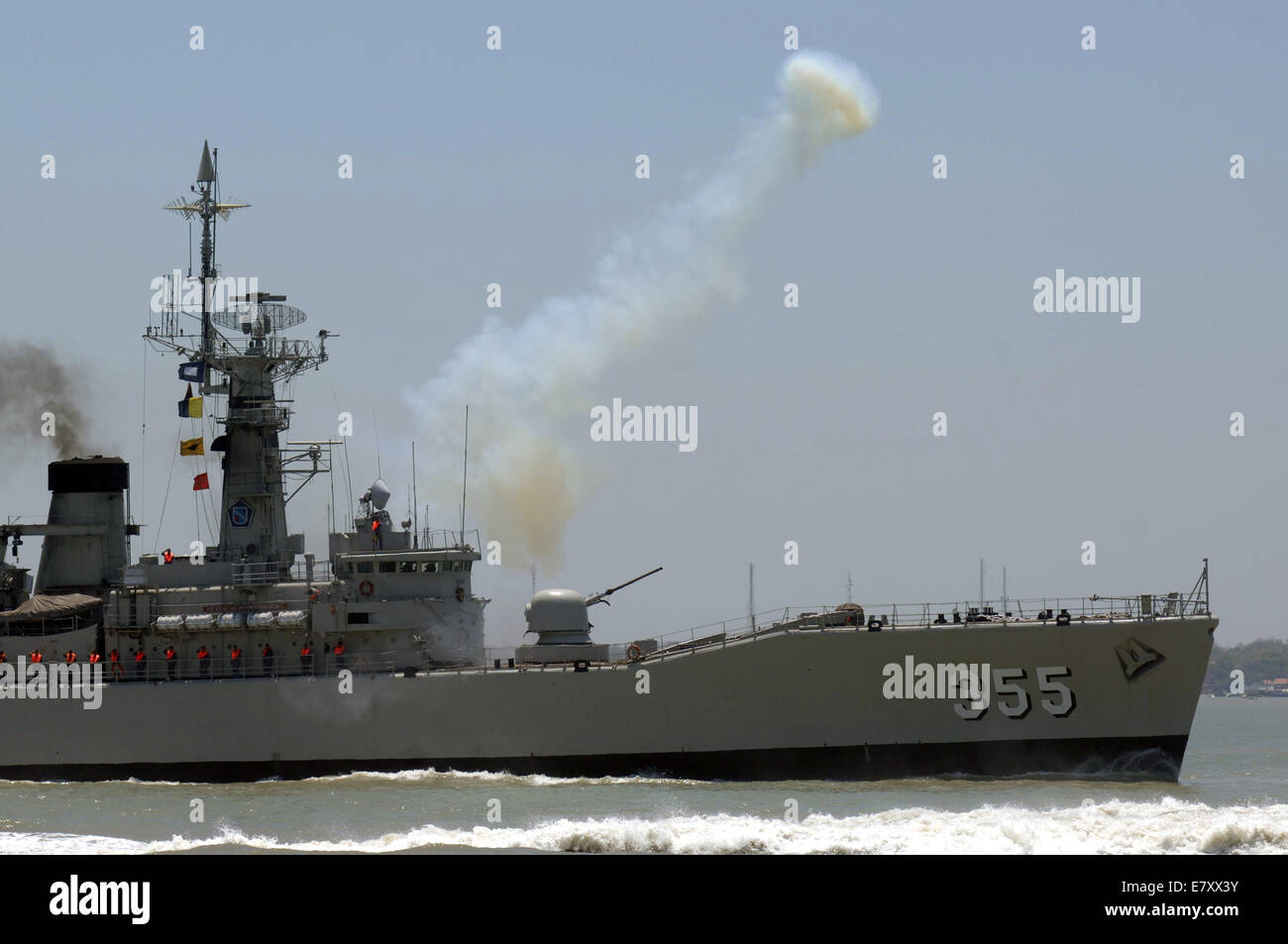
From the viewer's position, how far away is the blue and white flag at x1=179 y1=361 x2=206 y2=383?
3644 cm

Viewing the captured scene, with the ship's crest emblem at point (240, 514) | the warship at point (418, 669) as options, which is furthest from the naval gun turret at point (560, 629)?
the ship's crest emblem at point (240, 514)

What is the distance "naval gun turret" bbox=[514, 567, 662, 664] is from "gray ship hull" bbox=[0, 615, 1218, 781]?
3.04 ft

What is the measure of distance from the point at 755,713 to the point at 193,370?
1535 centimetres

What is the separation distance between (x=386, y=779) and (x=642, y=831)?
10.0 m

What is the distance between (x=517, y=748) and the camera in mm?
32219

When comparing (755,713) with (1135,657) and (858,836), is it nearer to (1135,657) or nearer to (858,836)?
(1135,657)

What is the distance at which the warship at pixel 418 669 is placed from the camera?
99.8ft

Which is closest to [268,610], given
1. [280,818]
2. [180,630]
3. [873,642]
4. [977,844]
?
[180,630]

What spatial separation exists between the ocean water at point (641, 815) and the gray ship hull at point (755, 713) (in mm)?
579
